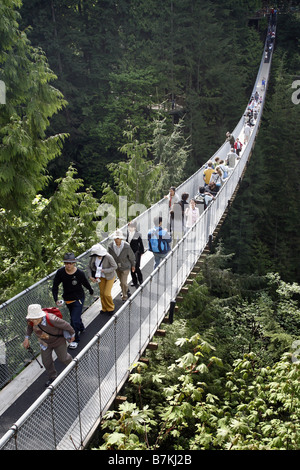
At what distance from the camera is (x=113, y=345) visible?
16.9ft

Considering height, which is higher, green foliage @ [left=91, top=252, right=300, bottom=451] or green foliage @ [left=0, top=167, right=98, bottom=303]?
green foliage @ [left=0, top=167, right=98, bottom=303]

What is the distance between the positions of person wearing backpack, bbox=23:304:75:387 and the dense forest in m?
2.26

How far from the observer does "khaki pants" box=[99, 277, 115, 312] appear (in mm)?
6062

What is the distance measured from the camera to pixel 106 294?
246 inches

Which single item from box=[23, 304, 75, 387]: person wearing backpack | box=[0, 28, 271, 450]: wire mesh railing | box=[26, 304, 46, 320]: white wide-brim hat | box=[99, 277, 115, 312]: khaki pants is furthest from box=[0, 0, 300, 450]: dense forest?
box=[26, 304, 46, 320]: white wide-brim hat

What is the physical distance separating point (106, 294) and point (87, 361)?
5.79ft

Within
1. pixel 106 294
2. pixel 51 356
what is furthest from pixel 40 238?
pixel 51 356

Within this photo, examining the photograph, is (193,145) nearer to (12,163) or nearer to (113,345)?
(12,163)

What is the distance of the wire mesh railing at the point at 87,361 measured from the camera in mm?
3859

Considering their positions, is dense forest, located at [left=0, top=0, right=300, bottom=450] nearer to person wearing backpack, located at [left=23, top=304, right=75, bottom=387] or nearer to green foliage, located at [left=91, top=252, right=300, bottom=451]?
green foliage, located at [left=91, top=252, right=300, bottom=451]

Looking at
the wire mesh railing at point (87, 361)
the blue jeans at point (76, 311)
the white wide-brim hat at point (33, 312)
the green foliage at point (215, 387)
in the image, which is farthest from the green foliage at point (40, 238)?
the white wide-brim hat at point (33, 312)

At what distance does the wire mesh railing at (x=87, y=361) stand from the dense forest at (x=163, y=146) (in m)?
1.56

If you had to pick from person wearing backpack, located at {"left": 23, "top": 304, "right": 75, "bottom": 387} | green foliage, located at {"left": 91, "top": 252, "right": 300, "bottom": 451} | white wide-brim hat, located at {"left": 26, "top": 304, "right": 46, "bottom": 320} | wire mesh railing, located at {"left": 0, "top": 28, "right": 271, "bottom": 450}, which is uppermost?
white wide-brim hat, located at {"left": 26, "top": 304, "right": 46, "bottom": 320}

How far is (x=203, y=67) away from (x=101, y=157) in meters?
12.7
